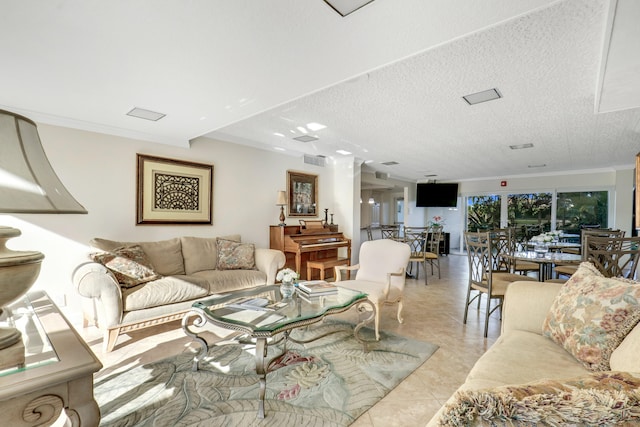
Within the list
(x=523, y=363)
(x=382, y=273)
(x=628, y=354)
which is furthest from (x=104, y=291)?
(x=628, y=354)

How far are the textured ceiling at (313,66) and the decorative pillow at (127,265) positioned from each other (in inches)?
55.2

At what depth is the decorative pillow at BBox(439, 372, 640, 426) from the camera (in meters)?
0.53

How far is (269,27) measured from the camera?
165 cm

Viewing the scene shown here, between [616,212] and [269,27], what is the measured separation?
8.94 metres

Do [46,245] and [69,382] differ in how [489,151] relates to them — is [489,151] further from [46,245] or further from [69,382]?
[46,245]

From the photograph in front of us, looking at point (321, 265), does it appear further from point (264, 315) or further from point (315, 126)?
point (264, 315)

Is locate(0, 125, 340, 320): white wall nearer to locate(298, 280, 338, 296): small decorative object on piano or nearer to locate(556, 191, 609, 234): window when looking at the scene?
locate(298, 280, 338, 296): small decorative object on piano

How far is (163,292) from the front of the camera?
2766 mm

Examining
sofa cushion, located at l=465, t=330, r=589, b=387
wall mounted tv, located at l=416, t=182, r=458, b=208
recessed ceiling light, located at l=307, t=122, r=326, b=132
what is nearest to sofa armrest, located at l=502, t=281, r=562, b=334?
sofa cushion, located at l=465, t=330, r=589, b=387

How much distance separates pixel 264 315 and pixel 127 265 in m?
1.67

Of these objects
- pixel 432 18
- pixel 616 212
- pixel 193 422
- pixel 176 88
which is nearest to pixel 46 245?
pixel 176 88

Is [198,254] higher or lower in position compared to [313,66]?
lower

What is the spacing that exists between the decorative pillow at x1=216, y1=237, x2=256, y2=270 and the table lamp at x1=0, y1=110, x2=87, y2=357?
2934 mm

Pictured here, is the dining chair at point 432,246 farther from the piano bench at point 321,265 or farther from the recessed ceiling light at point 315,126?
the recessed ceiling light at point 315,126
